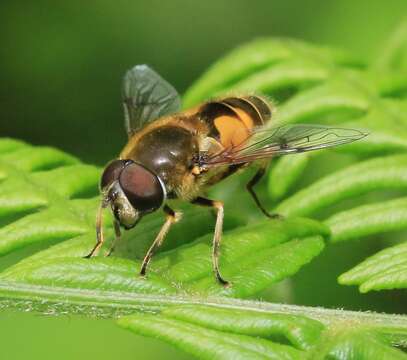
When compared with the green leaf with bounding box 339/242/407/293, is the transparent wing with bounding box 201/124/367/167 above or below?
above

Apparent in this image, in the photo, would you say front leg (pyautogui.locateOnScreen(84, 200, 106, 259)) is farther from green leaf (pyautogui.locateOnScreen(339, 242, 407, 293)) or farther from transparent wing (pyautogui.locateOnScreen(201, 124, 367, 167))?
green leaf (pyautogui.locateOnScreen(339, 242, 407, 293))

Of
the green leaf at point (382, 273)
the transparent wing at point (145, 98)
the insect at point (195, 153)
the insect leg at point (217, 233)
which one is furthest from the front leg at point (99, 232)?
the transparent wing at point (145, 98)

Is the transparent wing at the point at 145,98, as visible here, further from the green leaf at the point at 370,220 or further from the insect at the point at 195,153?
the green leaf at the point at 370,220

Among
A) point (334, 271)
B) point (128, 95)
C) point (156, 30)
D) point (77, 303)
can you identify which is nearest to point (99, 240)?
point (77, 303)

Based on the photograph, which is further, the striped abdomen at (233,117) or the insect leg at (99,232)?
the striped abdomen at (233,117)

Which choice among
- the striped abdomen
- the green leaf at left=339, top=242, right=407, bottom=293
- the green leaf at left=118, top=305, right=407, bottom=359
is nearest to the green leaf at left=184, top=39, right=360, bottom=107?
the striped abdomen

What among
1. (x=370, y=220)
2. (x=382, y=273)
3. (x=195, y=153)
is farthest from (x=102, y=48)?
(x=382, y=273)
